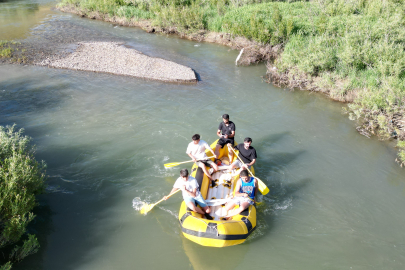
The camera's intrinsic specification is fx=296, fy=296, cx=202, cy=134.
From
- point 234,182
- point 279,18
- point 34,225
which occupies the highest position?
point 279,18

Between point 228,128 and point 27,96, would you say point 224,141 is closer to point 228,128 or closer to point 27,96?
point 228,128

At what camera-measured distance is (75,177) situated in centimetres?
812

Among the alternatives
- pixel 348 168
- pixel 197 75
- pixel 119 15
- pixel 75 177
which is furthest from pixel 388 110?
pixel 119 15

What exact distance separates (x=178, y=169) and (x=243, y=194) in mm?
2568

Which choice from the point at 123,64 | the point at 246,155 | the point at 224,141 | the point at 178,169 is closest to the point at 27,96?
the point at 123,64

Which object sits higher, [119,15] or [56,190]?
→ [119,15]

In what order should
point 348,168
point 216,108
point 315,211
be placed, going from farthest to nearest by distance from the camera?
point 216,108 → point 348,168 → point 315,211

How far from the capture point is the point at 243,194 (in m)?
6.58

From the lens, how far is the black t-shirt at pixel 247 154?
7574 mm

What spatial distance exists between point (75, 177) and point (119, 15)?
18.9 m

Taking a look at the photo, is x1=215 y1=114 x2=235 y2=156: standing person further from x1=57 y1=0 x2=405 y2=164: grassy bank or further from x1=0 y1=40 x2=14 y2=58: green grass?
x1=0 y1=40 x2=14 y2=58: green grass

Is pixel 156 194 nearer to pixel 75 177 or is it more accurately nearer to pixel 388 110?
pixel 75 177

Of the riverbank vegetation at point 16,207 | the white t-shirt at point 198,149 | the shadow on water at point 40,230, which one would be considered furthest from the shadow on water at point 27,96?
the white t-shirt at point 198,149

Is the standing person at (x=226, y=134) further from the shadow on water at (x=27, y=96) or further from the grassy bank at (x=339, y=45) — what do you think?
the shadow on water at (x=27, y=96)
